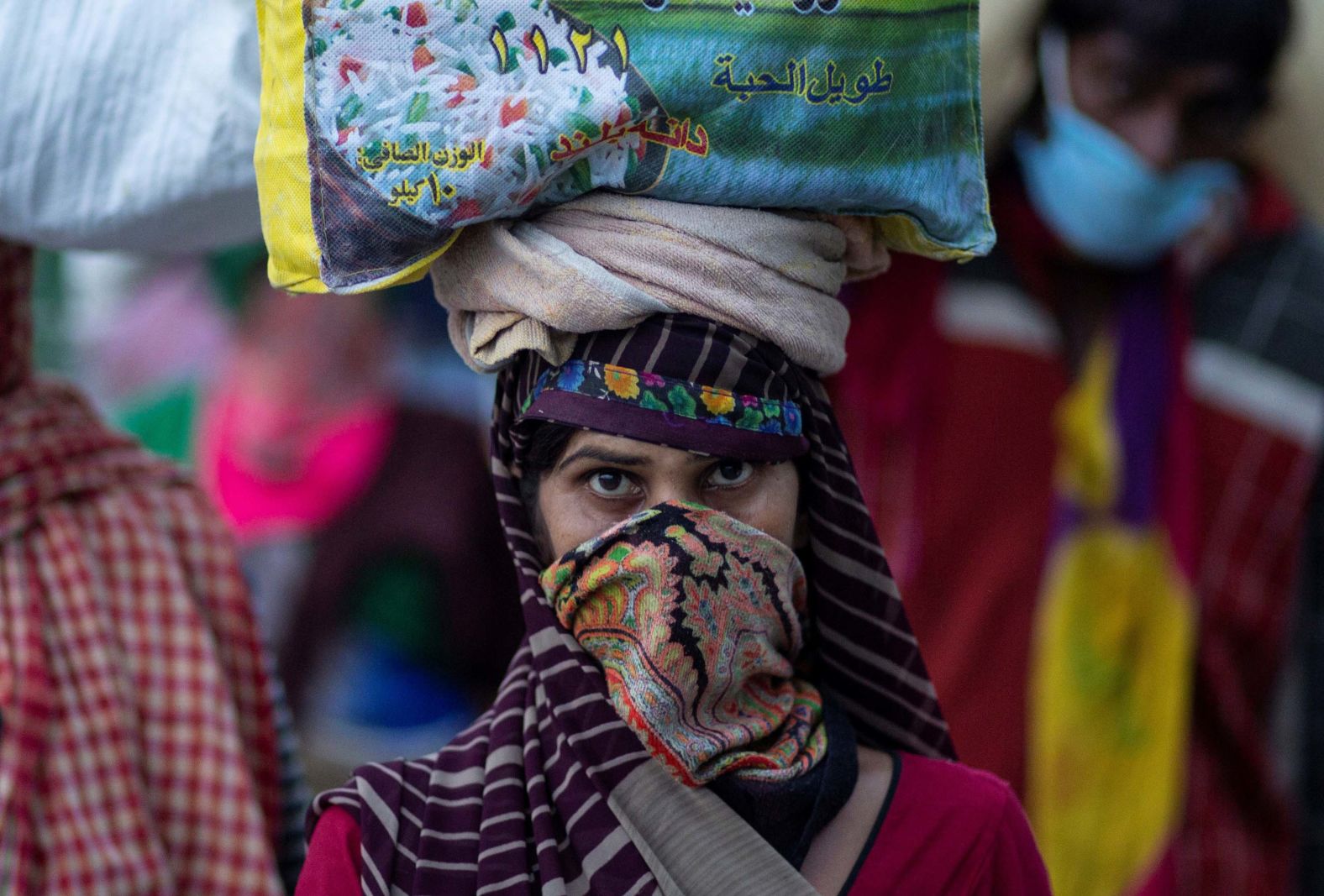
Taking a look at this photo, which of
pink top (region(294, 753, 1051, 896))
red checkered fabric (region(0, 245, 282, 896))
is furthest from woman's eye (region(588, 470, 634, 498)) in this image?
red checkered fabric (region(0, 245, 282, 896))

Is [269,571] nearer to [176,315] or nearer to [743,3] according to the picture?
[176,315]

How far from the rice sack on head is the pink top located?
646 mm

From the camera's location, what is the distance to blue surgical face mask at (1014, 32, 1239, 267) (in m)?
3.45

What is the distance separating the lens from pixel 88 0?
1837 mm

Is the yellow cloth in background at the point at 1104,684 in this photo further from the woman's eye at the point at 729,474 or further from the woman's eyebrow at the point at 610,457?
the woman's eyebrow at the point at 610,457

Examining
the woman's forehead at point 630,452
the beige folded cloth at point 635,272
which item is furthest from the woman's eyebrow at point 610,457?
the beige folded cloth at point 635,272

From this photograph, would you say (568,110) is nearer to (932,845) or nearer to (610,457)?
(610,457)

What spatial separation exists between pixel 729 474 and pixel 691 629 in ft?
0.66

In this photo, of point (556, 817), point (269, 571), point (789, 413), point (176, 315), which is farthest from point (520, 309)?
point (176, 315)

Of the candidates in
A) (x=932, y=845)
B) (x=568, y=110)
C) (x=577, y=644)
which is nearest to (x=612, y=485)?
(x=577, y=644)

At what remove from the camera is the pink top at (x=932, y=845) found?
5.29 ft

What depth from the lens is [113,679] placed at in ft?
6.64

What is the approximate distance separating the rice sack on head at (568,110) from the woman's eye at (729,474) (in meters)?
0.30

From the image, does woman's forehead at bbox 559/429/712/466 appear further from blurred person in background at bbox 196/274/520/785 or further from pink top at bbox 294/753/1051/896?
blurred person in background at bbox 196/274/520/785
